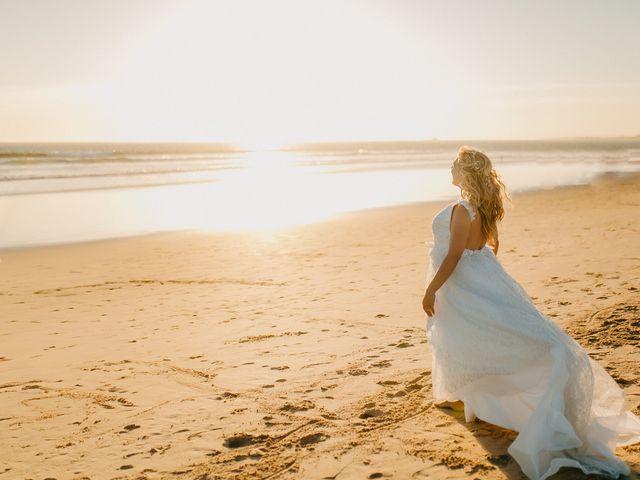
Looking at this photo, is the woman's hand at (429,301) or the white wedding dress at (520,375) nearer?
the white wedding dress at (520,375)

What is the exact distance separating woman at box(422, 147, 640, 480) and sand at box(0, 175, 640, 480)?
0.62 feet

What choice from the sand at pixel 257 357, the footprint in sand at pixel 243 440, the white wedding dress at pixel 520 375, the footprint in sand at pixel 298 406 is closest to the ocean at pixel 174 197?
the sand at pixel 257 357

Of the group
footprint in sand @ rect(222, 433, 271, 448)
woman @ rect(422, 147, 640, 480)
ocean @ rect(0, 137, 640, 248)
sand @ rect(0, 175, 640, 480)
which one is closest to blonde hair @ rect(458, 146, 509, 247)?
Answer: woman @ rect(422, 147, 640, 480)

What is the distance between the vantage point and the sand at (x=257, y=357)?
4098 mm

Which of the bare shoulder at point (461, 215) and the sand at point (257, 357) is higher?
the bare shoulder at point (461, 215)

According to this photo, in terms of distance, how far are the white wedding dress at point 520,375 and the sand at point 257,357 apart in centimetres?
17

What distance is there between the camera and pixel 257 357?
20.2ft

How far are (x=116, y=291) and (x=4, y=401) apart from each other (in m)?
4.33

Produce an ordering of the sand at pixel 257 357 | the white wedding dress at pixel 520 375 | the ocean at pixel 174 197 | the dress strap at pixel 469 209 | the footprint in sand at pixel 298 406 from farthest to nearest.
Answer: the ocean at pixel 174 197, the footprint in sand at pixel 298 406, the dress strap at pixel 469 209, the sand at pixel 257 357, the white wedding dress at pixel 520 375

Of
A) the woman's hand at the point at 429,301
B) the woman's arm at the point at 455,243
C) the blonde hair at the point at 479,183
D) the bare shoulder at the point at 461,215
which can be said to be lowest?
the woman's hand at the point at 429,301

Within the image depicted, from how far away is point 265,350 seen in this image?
6.38 meters

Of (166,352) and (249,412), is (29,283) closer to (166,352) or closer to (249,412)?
(166,352)

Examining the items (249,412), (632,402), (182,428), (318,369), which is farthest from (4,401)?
(632,402)

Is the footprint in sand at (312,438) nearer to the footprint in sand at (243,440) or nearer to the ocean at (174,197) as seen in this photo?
the footprint in sand at (243,440)
